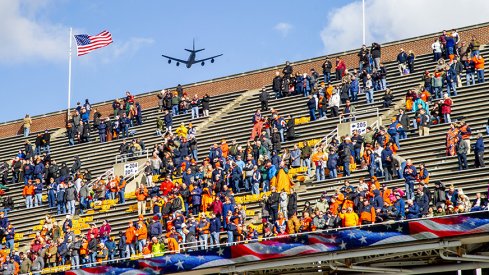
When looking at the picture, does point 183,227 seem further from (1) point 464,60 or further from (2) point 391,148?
(1) point 464,60

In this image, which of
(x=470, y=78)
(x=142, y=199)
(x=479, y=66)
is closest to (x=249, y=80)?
(x=142, y=199)

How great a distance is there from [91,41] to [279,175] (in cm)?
2212

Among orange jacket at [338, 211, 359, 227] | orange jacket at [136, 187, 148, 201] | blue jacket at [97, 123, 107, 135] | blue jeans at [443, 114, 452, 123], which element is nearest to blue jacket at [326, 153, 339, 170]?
blue jeans at [443, 114, 452, 123]

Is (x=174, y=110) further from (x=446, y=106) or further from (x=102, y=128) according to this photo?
(x=446, y=106)

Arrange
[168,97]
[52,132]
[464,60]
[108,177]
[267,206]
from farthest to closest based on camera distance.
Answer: [52,132], [168,97], [108,177], [464,60], [267,206]

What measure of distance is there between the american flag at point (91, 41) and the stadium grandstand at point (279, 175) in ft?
10.7

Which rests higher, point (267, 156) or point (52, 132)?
point (52, 132)

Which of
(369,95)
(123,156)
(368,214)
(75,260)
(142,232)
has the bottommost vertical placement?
(75,260)

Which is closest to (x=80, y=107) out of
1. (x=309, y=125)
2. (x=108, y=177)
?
(x=108, y=177)

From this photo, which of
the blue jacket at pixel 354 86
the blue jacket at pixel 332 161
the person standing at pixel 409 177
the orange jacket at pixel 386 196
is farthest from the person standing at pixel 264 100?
the orange jacket at pixel 386 196

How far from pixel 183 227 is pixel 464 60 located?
12521mm

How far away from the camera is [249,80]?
54750 mm

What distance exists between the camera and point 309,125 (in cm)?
4503

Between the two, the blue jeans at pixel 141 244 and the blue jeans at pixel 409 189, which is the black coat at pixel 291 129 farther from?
the blue jeans at pixel 409 189
